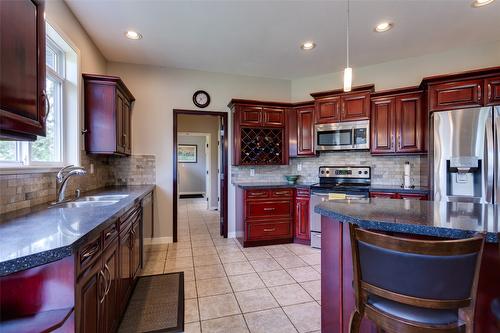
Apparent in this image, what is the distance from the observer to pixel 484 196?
2.73m

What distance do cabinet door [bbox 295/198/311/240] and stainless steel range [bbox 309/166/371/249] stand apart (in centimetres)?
8

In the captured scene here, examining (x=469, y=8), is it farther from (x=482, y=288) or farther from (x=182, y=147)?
(x=182, y=147)

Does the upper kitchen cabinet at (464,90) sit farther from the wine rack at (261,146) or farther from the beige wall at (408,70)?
the wine rack at (261,146)

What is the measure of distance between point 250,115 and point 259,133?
1.09 feet

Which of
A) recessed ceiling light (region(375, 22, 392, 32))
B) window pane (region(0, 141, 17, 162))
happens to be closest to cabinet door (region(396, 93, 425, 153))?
recessed ceiling light (region(375, 22, 392, 32))

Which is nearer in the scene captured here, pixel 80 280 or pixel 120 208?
Answer: pixel 80 280

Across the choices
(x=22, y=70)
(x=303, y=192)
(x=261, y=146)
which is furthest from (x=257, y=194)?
(x=22, y=70)

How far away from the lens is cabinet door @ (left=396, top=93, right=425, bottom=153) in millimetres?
3404

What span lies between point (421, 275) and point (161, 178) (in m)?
3.66

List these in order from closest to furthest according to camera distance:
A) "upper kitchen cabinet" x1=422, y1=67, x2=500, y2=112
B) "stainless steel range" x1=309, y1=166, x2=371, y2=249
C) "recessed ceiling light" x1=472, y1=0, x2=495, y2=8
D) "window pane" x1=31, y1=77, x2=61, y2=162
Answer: "window pane" x1=31, y1=77, x2=61, y2=162
"recessed ceiling light" x1=472, y1=0, x2=495, y2=8
"upper kitchen cabinet" x1=422, y1=67, x2=500, y2=112
"stainless steel range" x1=309, y1=166, x2=371, y2=249

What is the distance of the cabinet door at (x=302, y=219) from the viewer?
12.7ft

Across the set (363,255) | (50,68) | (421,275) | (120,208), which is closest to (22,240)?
(120,208)

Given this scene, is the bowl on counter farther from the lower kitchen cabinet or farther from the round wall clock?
the round wall clock

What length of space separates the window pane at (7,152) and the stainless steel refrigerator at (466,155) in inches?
160
